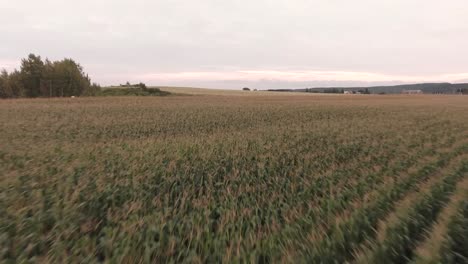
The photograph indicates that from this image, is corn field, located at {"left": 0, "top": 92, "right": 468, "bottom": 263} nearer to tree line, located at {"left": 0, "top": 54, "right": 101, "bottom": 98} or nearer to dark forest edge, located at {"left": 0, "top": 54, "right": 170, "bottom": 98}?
dark forest edge, located at {"left": 0, "top": 54, "right": 170, "bottom": 98}

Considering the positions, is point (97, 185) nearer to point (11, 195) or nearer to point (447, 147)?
point (11, 195)

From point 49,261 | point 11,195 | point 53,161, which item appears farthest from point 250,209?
point 53,161

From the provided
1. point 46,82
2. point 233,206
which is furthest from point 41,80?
point 233,206

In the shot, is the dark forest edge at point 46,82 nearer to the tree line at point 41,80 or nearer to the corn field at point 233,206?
the tree line at point 41,80

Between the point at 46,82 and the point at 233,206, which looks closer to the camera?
the point at 233,206

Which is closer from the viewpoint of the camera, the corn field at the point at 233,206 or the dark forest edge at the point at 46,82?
the corn field at the point at 233,206

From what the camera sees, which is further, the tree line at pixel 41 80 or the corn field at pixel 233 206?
the tree line at pixel 41 80

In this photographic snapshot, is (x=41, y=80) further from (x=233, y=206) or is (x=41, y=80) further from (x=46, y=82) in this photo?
(x=233, y=206)

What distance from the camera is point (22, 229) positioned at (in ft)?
11.7

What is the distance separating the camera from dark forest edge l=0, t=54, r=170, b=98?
79.9 meters

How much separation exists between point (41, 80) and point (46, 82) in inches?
47.5

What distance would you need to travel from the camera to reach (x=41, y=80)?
81.3 meters

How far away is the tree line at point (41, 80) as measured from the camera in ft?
264

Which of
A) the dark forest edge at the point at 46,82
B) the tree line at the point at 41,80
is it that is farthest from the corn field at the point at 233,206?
the tree line at the point at 41,80
